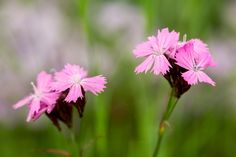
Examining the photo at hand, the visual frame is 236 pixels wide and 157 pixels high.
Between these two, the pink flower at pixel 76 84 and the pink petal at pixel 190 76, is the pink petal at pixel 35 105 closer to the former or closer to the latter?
the pink flower at pixel 76 84

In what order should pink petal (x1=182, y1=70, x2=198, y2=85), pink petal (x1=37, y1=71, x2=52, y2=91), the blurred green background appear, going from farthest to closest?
the blurred green background, pink petal (x1=37, y1=71, x2=52, y2=91), pink petal (x1=182, y1=70, x2=198, y2=85)

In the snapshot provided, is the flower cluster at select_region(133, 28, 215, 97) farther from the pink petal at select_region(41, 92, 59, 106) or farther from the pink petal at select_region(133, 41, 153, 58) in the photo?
the pink petal at select_region(41, 92, 59, 106)

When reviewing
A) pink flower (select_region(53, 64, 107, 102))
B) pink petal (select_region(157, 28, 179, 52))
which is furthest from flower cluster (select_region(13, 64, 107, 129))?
pink petal (select_region(157, 28, 179, 52))

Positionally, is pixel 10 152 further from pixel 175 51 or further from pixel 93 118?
pixel 175 51

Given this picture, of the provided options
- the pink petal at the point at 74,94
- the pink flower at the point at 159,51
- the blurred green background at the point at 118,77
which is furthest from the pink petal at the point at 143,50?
the blurred green background at the point at 118,77

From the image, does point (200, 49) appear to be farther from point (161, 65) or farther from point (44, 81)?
point (44, 81)

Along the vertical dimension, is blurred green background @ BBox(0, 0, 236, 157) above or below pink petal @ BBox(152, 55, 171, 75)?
above

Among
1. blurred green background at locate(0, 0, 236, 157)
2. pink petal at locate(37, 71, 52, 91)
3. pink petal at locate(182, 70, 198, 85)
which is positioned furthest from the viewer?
blurred green background at locate(0, 0, 236, 157)

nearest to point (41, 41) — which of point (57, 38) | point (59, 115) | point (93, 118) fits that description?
point (57, 38)
